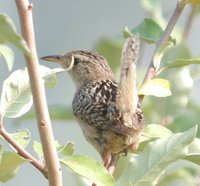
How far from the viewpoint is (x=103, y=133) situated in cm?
390

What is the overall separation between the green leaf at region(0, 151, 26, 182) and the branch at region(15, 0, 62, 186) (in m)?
0.16

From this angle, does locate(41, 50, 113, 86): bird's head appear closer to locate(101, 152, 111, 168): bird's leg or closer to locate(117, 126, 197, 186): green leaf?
locate(101, 152, 111, 168): bird's leg

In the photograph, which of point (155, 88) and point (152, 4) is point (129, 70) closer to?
point (155, 88)

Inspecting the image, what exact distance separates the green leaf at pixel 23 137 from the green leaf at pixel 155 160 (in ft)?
1.40

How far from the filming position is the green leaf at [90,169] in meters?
2.54

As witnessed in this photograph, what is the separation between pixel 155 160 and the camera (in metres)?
2.48

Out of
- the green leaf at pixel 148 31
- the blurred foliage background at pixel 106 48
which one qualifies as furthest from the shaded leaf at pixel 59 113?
the green leaf at pixel 148 31

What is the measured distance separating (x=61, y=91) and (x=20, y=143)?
19.0ft

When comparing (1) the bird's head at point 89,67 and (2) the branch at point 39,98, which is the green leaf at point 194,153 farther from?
(1) the bird's head at point 89,67

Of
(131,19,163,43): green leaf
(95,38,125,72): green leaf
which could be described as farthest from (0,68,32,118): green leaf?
(95,38,125,72): green leaf

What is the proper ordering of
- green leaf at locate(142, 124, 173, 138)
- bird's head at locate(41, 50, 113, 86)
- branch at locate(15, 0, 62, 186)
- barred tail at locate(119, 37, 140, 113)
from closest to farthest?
branch at locate(15, 0, 62, 186)
green leaf at locate(142, 124, 173, 138)
barred tail at locate(119, 37, 140, 113)
bird's head at locate(41, 50, 113, 86)

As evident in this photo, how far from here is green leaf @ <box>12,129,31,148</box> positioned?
2729 mm

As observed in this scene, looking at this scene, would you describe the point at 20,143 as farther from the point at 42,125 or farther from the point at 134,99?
the point at 134,99

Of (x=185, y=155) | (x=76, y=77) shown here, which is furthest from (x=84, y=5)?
(x=185, y=155)
